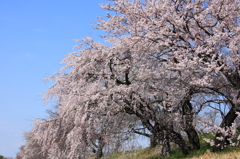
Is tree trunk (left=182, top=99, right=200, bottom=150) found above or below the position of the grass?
above

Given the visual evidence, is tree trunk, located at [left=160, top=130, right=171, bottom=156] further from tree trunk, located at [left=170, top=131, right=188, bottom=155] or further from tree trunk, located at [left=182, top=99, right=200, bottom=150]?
tree trunk, located at [left=182, top=99, right=200, bottom=150]

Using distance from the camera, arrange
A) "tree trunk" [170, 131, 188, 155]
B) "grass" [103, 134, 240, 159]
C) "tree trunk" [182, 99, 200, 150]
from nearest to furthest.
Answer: "grass" [103, 134, 240, 159] → "tree trunk" [182, 99, 200, 150] → "tree trunk" [170, 131, 188, 155]

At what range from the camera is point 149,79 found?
14.0 metres

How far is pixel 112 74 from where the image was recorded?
14.2m

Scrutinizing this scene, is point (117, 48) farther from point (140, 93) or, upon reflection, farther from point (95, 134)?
point (95, 134)

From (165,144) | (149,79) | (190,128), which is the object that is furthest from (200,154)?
(149,79)

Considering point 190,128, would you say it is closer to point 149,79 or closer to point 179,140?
point 179,140

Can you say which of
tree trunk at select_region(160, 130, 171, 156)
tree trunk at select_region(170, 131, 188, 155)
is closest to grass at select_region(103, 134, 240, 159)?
tree trunk at select_region(160, 130, 171, 156)

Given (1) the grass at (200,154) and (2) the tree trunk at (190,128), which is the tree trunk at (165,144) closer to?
(1) the grass at (200,154)

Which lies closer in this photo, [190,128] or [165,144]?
[165,144]

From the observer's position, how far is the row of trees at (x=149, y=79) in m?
11.8

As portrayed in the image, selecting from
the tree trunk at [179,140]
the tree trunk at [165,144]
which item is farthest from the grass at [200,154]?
the tree trunk at [179,140]

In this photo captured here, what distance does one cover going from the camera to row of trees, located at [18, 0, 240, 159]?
1184cm

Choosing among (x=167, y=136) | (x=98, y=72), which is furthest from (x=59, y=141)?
(x=167, y=136)
